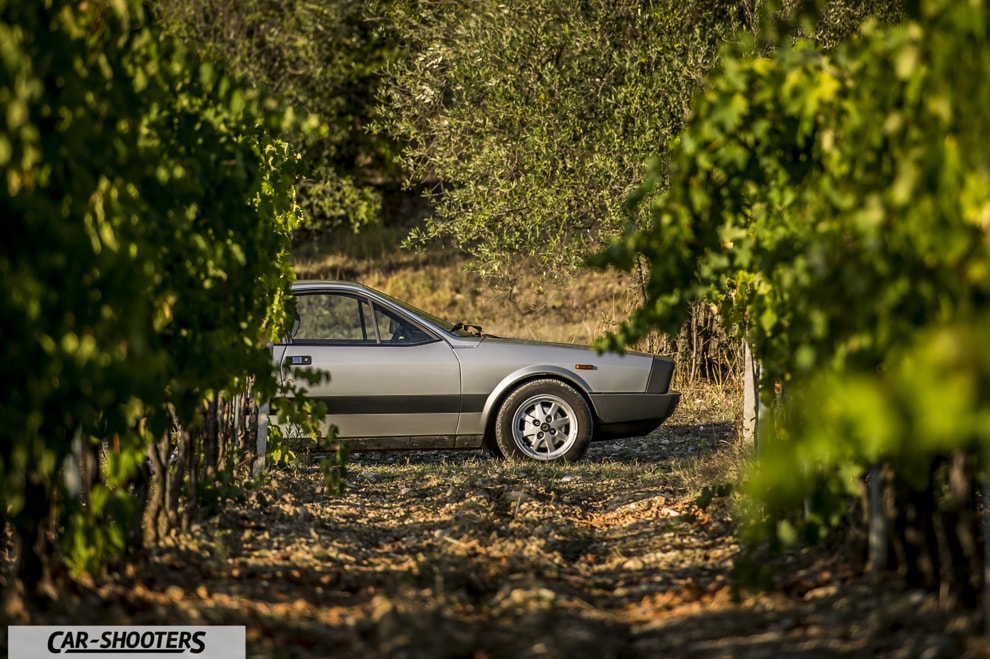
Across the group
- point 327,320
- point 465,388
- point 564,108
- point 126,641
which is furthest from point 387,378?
point 327,320

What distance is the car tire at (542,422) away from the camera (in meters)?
8.98

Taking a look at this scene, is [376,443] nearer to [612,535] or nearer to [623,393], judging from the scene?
[623,393]

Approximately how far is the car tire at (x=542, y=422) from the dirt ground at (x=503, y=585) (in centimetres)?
112

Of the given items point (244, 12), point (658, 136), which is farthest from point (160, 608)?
point (244, 12)

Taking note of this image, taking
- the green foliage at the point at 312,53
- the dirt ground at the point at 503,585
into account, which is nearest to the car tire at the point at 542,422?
the dirt ground at the point at 503,585

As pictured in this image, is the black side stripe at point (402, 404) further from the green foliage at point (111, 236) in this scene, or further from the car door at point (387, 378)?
the green foliage at point (111, 236)

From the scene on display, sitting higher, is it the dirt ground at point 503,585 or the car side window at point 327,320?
the car side window at point 327,320

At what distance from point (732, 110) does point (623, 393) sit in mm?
4956

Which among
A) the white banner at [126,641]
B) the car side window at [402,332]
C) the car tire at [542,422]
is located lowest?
the white banner at [126,641]

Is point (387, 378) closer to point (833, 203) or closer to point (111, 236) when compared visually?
point (111, 236)

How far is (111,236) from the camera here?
3.80 m

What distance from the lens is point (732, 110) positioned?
4.27 metres

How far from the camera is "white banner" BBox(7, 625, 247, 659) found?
4027 millimetres

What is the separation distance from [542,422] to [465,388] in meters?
0.68
